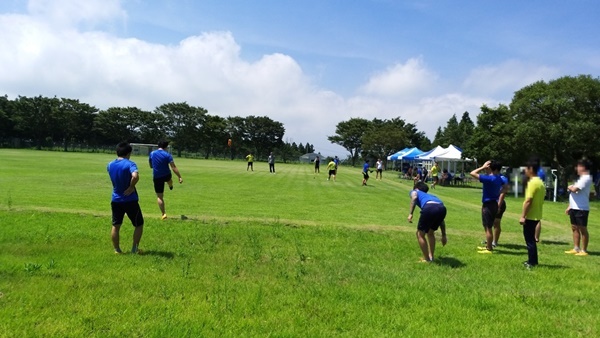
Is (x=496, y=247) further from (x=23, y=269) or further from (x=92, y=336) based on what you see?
(x=23, y=269)

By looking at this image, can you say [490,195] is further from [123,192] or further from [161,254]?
[123,192]

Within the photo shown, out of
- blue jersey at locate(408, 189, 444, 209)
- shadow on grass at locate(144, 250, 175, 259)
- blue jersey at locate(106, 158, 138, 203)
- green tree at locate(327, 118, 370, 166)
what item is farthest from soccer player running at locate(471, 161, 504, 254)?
green tree at locate(327, 118, 370, 166)

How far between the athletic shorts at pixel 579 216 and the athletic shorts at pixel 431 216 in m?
3.34

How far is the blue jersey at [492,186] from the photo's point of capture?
26.2 ft

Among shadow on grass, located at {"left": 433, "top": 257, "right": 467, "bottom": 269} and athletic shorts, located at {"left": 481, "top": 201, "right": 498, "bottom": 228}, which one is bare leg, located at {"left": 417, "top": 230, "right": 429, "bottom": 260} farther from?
athletic shorts, located at {"left": 481, "top": 201, "right": 498, "bottom": 228}

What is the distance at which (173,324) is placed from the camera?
13.2 feet

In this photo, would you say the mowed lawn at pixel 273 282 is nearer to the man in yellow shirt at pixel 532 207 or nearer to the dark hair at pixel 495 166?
the man in yellow shirt at pixel 532 207

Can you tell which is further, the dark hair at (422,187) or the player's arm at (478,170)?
the player's arm at (478,170)

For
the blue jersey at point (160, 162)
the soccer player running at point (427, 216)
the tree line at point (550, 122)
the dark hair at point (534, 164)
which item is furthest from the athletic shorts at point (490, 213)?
the tree line at point (550, 122)

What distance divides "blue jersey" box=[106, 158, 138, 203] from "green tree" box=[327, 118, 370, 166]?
77.6 metres

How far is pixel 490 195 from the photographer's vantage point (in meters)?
8.16

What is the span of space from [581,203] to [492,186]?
1713mm

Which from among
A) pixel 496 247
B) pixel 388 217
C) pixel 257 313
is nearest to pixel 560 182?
pixel 388 217

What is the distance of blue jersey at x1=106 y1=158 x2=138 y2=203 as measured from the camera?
6602 millimetres
